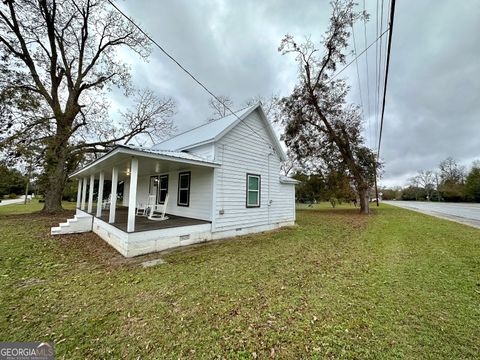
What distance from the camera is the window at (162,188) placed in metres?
10.2

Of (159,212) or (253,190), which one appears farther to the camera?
(159,212)

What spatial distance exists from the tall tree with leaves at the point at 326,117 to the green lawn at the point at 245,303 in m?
12.9

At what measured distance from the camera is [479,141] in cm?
3778

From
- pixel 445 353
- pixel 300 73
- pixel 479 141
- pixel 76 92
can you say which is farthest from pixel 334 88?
pixel 479 141

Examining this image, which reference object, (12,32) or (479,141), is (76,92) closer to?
(12,32)

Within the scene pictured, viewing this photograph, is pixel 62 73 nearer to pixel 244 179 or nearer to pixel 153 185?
pixel 153 185

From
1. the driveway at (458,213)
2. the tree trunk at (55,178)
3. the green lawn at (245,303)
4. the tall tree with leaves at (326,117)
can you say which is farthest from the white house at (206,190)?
the driveway at (458,213)

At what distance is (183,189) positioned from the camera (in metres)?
8.87

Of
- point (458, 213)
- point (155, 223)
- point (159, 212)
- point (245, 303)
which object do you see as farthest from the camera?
point (458, 213)

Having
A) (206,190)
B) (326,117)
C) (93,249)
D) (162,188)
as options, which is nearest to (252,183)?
(206,190)

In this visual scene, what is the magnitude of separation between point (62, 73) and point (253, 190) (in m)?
16.6

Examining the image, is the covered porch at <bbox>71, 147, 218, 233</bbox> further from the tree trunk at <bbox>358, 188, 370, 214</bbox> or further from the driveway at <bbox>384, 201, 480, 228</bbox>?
the tree trunk at <bbox>358, 188, 370, 214</bbox>

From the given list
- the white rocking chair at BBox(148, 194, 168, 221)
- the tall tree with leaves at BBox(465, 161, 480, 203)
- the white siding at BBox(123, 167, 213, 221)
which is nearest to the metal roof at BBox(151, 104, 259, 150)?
the white siding at BBox(123, 167, 213, 221)

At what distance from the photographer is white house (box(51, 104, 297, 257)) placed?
596 cm
